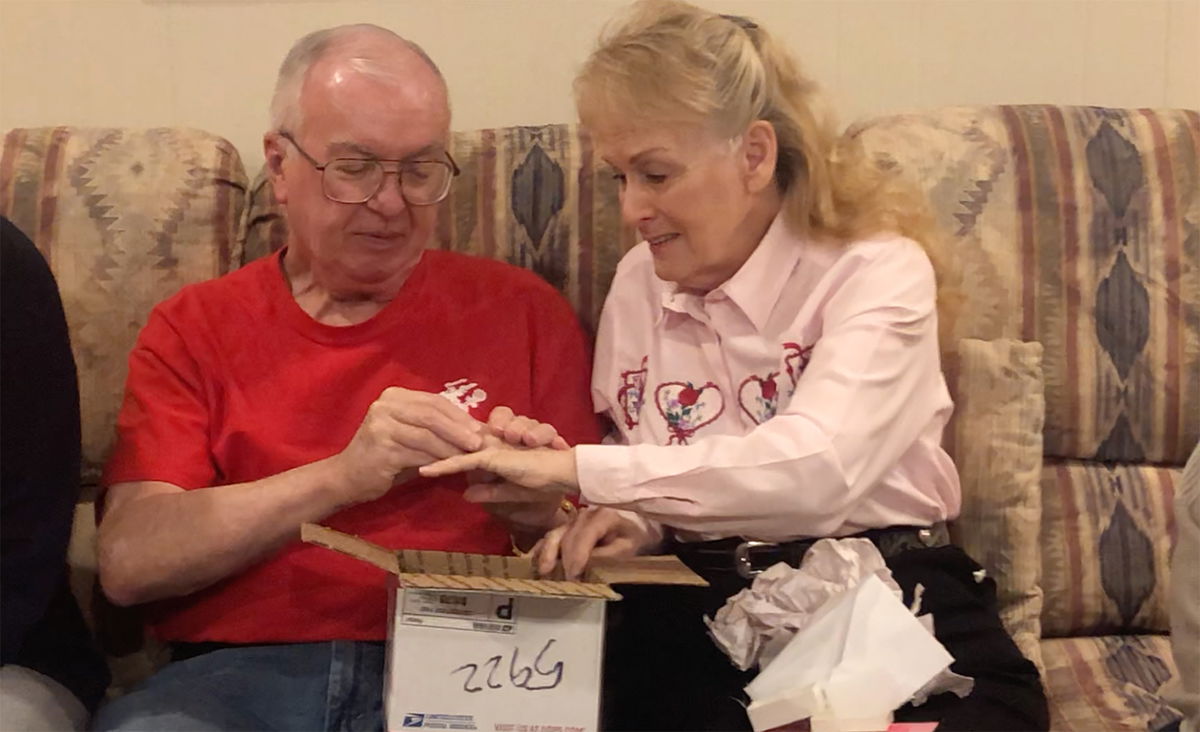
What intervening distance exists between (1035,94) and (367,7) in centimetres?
119

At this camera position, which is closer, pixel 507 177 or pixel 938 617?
pixel 938 617

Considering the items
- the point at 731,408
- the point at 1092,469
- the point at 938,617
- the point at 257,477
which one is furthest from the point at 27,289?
the point at 1092,469

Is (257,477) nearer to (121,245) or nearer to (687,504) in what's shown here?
(121,245)

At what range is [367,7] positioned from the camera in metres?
1.97

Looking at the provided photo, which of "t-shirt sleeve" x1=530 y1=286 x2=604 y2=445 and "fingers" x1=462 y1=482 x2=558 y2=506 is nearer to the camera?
"fingers" x1=462 y1=482 x2=558 y2=506

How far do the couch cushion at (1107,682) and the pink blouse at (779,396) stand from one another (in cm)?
32

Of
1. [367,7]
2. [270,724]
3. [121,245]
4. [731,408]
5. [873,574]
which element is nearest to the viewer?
[873,574]

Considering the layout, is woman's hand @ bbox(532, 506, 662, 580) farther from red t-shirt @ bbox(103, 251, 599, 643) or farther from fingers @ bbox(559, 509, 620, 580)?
red t-shirt @ bbox(103, 251, 599, 643)

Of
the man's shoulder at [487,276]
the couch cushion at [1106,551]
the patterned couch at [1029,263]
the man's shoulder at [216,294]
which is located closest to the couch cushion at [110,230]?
the patterned couch at [1029,263]

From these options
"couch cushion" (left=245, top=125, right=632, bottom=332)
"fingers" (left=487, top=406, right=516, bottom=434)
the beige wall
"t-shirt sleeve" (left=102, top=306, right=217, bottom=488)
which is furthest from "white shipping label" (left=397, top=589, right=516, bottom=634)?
the beige wall

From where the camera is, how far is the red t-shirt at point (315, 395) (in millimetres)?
1443

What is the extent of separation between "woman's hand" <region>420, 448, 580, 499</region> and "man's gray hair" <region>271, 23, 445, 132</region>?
55 centimetres

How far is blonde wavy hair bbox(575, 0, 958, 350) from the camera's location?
140 cm

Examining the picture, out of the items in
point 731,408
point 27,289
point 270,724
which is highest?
point 27,289
